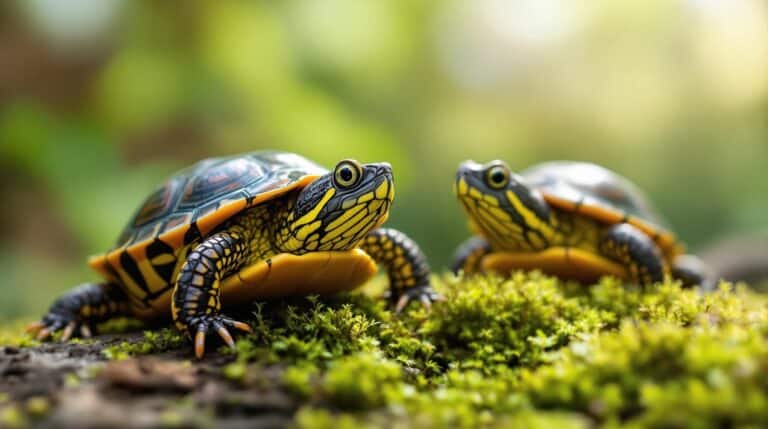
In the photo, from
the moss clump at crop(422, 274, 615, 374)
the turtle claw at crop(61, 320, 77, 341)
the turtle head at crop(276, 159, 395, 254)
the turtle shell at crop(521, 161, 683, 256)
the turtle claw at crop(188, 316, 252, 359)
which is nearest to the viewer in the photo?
the turtle claw at crop(188, 316, 252, 359)

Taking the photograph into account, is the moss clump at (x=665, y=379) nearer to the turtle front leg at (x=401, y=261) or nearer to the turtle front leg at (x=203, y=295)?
the turtle front leg at (x=401, y=261)

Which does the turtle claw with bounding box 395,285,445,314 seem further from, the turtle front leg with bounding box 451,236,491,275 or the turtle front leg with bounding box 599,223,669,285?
the turtle front leg with bounding box 599,223,669,285

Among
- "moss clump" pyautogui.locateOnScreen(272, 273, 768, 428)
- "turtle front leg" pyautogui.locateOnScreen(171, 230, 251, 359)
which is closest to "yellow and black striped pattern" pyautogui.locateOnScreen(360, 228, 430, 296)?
"moss clump" pyautogui.locateOnScreen(272, 273, 768, 428)

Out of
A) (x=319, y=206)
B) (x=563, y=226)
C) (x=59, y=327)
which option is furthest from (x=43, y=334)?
(x=563, y=226)

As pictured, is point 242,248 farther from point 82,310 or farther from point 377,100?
point 377,100

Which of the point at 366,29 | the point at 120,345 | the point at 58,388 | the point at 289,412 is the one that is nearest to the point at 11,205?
the point at 366,29

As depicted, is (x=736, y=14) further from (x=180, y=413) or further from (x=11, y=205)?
(x=11, y=205)

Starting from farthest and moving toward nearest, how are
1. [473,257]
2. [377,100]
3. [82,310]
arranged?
[377,100]
[473,257]
[82,310]
